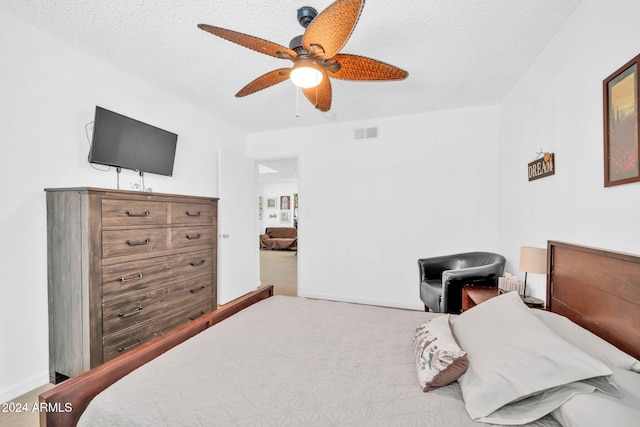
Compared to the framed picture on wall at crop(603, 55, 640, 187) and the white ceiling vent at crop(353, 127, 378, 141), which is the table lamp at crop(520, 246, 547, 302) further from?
the white ceiling vent at crop(353, 127, 378, 141)

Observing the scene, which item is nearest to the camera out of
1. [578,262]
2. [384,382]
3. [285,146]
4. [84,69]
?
[384,382]

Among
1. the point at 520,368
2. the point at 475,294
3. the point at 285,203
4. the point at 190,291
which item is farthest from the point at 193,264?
the point at 285,203

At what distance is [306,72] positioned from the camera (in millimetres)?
1636

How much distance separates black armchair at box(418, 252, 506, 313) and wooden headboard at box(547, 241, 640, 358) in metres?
0.77

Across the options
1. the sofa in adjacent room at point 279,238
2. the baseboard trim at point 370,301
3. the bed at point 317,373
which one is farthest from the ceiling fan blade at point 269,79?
the sofa in adjacent room at point 279,238

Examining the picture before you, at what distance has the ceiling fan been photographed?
1.29m

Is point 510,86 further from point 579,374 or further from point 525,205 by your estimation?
point 579,374

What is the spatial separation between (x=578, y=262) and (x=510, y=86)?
2.12 meters

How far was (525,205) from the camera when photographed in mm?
2539

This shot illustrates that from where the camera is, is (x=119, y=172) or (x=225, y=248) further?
(x=225, y=248)

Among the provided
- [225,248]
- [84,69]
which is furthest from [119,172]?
[225,248]

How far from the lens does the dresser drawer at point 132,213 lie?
205cm

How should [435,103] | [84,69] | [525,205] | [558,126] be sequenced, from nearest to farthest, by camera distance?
[558,126] < [84,69] < [525,205] < [435,103]

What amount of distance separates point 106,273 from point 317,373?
1.75 m
